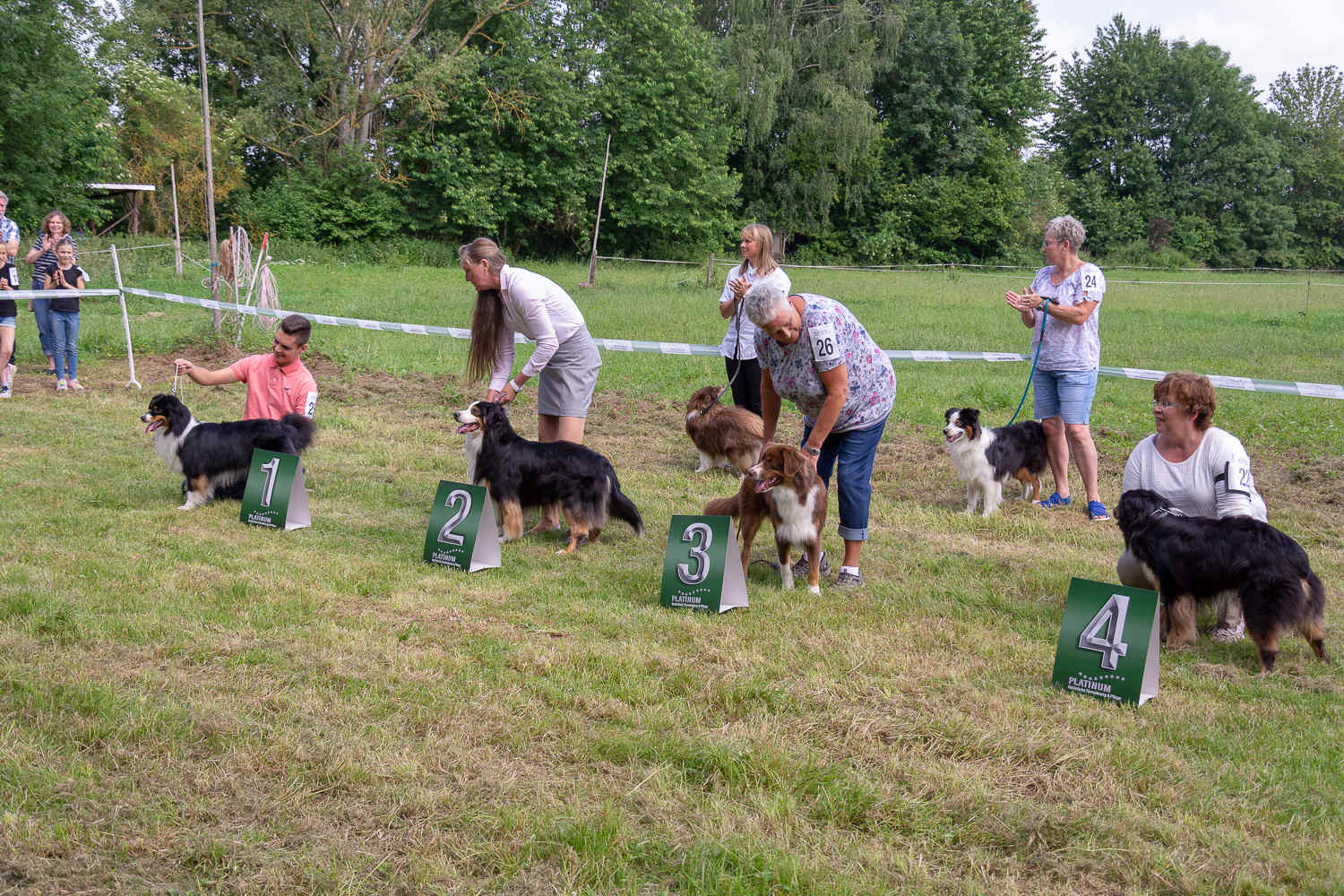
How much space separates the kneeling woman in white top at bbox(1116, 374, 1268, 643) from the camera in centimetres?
448

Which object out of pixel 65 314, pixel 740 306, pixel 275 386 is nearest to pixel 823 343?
pixel 740 306

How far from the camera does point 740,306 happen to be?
672 centimetres

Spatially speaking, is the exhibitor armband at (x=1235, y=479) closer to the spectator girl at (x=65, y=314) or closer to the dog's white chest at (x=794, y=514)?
the dog's white chest at (x=794, y=514)

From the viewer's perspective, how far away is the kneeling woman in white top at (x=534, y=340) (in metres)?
5.85

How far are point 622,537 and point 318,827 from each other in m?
3.52

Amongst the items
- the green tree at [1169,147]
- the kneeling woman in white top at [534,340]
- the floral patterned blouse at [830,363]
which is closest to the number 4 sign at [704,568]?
the floral patterned blouse at [830,363]

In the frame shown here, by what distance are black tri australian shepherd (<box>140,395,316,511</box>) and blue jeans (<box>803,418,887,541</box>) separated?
3.53m

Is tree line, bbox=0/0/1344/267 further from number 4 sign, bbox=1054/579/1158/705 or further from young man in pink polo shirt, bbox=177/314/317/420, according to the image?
number 4 sign, bbox=1054/579/1158/705

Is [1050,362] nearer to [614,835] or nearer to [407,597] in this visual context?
[407,597]

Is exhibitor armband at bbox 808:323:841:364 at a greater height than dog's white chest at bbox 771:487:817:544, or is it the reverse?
exhibitor armband at bbox 808:323:841:364

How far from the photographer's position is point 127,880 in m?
2.64

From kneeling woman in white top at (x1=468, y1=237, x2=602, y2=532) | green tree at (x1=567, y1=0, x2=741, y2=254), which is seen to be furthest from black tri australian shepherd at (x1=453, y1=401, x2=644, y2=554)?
green tree at (x1=567, y1=0, x2=741, y2=254)

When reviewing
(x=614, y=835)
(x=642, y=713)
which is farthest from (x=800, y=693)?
(x=614, y=835)

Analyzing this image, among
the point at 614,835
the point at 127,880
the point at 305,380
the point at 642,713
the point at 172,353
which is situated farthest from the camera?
the point at 172,353
